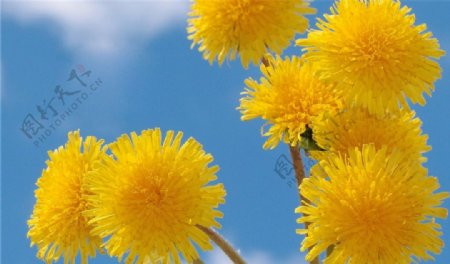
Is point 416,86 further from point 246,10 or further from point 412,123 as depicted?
point 246,10

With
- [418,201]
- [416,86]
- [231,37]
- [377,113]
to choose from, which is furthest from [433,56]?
[231,37]

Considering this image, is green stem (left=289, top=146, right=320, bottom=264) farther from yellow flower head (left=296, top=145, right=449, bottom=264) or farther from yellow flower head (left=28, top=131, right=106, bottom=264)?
yellow flower head (left=28, top=131, right=106, bottom=264)

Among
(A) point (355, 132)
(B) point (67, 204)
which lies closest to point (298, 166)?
(A) point (355, 132)

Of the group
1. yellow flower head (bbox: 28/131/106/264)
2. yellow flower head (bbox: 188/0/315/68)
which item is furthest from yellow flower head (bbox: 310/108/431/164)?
yellow flower head (bbox: 28/131/106/264)

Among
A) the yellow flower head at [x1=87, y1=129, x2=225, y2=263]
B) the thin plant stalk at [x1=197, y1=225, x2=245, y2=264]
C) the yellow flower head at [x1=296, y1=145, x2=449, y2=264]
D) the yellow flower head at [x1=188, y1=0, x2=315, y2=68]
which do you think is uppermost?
the yellow flower head at [x1=188, y1=0, x2=315, y2=68]

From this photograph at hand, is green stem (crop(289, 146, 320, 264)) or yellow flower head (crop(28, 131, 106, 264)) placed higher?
yellow flower head (crop(28, 131, 106, 264))

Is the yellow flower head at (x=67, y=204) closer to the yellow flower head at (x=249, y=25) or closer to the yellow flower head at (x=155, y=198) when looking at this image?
the yellow flower head at (x=155, y=198)

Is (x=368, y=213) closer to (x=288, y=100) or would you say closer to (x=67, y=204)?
(x=288, y=100)
